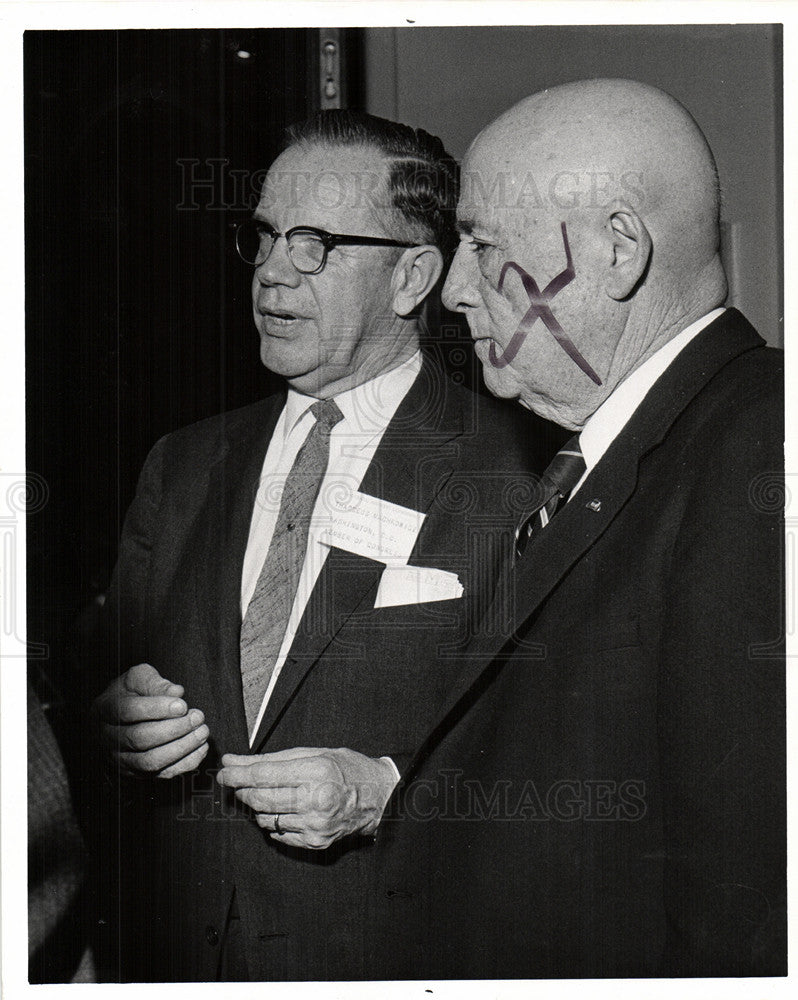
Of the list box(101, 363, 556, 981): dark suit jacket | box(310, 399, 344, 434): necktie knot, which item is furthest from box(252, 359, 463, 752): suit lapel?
box(310, 399, 344, 434): necktie knot

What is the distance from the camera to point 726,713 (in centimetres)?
210

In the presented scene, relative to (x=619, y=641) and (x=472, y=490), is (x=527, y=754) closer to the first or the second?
(x=619, y=641)

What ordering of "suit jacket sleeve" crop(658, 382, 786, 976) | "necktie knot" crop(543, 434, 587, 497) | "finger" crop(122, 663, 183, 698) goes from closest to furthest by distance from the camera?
"suit jacket sleeve" crop(658, 382, 786, 976), "necktie knot" crop(543, 434, 587, 497), "finger" crop(122, 663, 183, 698)

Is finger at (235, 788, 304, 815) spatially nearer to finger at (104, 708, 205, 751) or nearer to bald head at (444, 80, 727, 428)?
finger at (104, 708, 205, 751)

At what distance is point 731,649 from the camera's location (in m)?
2.10

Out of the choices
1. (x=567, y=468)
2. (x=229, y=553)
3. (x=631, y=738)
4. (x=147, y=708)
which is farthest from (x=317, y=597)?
(x=631, y=738)

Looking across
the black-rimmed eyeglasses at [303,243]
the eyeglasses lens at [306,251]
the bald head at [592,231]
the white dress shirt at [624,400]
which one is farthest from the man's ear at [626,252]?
the eyeglasses lens at [306,251]

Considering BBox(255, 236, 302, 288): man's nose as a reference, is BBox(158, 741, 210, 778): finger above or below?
below

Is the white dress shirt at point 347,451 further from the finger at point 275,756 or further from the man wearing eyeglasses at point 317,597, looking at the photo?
the finger at point 275,756

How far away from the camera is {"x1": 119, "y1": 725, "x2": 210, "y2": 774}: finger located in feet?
7.43

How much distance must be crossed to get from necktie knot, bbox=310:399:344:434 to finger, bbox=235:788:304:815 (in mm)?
725

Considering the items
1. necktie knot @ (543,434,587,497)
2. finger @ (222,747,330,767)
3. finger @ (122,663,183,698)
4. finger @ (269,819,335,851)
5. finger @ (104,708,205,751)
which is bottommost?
finger @ (269,819,335,851)

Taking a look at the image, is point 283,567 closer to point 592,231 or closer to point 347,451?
point 347,451

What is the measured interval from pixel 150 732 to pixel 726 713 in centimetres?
114
